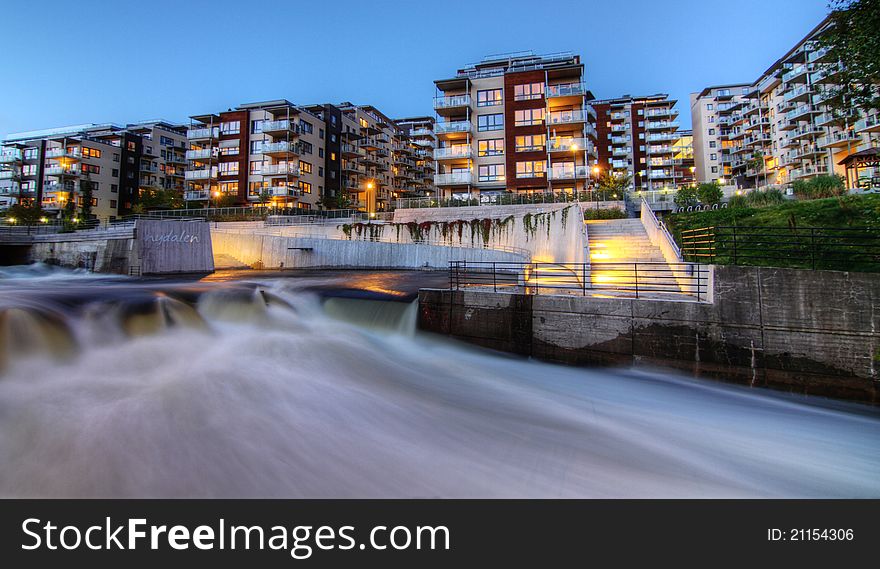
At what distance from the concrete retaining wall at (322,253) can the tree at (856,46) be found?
754 inches

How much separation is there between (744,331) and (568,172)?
35836mm

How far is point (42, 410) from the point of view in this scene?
7.16m

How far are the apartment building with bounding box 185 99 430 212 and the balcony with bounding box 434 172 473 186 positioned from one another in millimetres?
17011

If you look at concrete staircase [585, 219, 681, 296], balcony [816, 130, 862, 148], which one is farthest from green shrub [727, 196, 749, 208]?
balcony [816, 130, 862, 148]

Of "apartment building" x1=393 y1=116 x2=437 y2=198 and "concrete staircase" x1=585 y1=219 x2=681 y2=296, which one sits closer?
"concrete staircase" x1=585 y1=219 x2=681 y2=296

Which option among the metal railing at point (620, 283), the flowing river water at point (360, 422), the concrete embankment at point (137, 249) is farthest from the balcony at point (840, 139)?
the concrete embankment at point (137, 249)

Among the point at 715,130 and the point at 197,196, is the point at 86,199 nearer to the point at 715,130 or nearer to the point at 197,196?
the point at 197,196

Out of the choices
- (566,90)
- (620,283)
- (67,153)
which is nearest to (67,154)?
(67,153)

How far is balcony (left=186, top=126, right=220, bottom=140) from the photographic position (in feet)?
202

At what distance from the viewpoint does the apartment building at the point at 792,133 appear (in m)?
51.1

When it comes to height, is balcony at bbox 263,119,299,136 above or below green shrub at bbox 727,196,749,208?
above

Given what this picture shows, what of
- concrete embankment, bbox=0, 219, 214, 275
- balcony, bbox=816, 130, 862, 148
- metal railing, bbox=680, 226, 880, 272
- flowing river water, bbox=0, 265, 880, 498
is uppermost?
balcony, bbox=816, 130, 862, 148

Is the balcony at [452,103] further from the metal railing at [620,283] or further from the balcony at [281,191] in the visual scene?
the metal railing at [620,283]

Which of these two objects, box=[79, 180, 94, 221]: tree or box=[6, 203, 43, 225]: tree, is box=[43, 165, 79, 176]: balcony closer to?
box=[79, 180, 94, 221]: tree
